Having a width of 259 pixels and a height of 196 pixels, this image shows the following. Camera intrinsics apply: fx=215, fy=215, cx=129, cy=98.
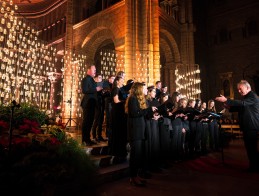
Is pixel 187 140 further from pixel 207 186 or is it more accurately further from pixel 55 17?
pixel 55 17

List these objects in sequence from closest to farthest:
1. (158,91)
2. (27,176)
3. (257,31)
→ (27,176), (158,91), (257,31)

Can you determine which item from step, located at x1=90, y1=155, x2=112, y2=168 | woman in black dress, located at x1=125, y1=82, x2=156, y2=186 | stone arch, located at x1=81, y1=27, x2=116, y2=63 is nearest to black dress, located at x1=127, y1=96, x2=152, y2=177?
woman in black dress, located at x1=125, y1=82, x2=156, y2=186

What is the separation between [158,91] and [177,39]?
34.7ft

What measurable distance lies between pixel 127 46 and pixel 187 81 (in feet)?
19.1

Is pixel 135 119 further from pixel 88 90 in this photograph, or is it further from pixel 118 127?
pixel 88 90

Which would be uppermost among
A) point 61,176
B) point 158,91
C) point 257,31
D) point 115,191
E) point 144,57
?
point 257,31

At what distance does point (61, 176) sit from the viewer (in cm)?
281

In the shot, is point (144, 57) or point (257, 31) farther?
point (257, 31)

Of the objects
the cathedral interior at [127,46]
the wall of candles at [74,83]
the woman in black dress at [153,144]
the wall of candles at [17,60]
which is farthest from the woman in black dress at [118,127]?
the wall of candles at [74,83]

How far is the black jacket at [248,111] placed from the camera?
14.6ft

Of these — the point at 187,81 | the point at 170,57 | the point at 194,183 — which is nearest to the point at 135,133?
the point at 194,183

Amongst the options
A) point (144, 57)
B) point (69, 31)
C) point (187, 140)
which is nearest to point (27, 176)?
point (187, 140)

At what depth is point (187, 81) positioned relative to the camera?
14.9 meters

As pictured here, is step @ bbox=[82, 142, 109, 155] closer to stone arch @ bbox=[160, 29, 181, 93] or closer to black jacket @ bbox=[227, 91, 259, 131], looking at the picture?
black jacket @ bbox=[227, 91, 259, 131]
